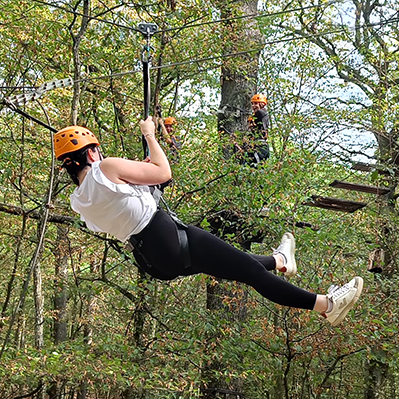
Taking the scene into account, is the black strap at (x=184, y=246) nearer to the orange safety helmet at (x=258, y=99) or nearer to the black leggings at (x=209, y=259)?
the black leggings at (x=209, y=259)

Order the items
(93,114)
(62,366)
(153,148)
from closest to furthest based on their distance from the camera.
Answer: (153,148) < (62,366) < (93,114)

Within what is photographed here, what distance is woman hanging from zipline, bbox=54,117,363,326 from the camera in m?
2.52

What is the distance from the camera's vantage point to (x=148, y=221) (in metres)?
2.68

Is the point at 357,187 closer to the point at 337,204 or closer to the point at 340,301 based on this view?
the point at 337,204

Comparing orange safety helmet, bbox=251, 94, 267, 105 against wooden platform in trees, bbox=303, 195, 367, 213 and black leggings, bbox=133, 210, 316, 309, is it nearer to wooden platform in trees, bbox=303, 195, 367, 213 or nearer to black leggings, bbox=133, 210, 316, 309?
wooden platform in trees, bbox=303, 195, 367, 213

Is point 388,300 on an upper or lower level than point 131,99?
lower

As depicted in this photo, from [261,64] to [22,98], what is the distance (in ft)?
19.8

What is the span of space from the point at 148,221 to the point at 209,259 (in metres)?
0.38

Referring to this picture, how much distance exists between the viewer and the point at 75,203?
8.84 ft

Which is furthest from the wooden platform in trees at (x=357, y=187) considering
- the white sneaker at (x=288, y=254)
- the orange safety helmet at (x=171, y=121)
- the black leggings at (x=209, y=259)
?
the black leggings at (x=209, y=259)

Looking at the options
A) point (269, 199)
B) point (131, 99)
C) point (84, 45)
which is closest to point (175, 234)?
point (269, 199)

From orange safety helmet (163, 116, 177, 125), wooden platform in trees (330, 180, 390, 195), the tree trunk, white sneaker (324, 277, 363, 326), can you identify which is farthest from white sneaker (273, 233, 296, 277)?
Result: wooden platform in trees (330, 180, 390, 195)

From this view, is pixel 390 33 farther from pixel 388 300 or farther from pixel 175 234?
pixel 175 234

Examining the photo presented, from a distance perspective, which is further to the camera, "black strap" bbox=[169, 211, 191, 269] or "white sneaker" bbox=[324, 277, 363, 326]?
"white sneaker" bbox=[324, 277, 363, 326]
